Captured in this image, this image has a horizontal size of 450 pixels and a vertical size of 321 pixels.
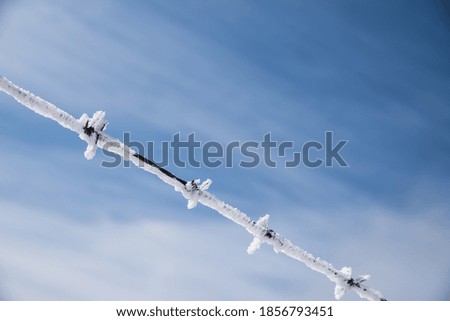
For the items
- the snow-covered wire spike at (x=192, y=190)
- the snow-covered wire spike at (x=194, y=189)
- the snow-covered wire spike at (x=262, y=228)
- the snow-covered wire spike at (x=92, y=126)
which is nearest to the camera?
the snow-covered wire spike at (x=192, y=190)

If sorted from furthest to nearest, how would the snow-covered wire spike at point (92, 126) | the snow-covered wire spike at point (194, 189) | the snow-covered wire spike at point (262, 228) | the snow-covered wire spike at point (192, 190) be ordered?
the snow-covered wire spike at point (262, 228)
the snow-covered wire spike at point (194, 189)
the snow-covered wire spike at point (92, 126)
the snow-covered wire spike at point (192, 190)

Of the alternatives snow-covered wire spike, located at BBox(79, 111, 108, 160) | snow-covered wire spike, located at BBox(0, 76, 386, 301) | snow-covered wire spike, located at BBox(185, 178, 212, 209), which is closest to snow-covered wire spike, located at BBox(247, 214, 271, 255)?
snow-covered wire spike, located at BBox(0, 76, 386, 301)

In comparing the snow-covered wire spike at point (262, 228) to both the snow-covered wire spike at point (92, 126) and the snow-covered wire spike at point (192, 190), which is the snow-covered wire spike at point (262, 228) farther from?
the snow-covered wire spike at point (92, 126)

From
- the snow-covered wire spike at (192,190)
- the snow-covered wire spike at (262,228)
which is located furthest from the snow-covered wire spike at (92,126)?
the snow-covered wire spike at (262,228)

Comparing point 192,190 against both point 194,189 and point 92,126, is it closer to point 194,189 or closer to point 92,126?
point 194,189

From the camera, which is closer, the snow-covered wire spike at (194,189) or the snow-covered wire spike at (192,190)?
the snow-covered wire spike at (192,190)
